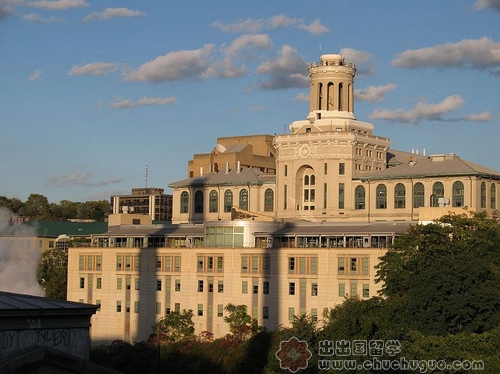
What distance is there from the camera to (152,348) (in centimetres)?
10531

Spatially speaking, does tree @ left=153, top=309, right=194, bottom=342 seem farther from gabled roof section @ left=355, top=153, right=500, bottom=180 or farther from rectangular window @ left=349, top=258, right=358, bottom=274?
gabled roof section @ left=355, top=153, right=500, bottom=180

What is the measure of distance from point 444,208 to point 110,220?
5264cm

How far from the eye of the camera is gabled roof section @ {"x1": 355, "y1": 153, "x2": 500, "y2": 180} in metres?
141

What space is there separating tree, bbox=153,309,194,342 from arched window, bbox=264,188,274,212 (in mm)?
39047

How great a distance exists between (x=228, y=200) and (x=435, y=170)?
34.2 metres

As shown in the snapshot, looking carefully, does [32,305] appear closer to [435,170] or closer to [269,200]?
[435,170]

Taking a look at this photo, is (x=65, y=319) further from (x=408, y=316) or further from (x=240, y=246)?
(x=240, y=246)

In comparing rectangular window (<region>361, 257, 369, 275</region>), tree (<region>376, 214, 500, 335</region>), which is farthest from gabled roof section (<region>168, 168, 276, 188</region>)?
tree (<region>376, 214, 500, 335</region>)

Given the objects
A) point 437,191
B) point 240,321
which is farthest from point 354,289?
point 437,191

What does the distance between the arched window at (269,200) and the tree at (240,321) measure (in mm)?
39185

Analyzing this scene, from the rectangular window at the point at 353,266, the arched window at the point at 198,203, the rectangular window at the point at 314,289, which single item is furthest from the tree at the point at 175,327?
the arched window at the point at 198,203

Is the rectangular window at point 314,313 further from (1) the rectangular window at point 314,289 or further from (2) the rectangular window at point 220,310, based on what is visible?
(2) the rectangular window at point 220,310

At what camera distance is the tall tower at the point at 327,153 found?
489 ft

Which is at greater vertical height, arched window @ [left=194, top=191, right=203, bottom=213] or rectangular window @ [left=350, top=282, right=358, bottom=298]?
arched window @ [left=194, top=191, right=203, bottom=213]
